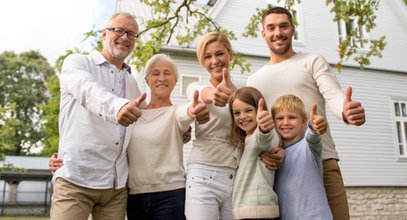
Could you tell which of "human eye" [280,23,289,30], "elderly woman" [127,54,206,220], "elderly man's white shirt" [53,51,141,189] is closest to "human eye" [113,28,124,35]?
"elderly man's white shirt" [53,51,141,189]

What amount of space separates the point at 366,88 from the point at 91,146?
43.5 ft

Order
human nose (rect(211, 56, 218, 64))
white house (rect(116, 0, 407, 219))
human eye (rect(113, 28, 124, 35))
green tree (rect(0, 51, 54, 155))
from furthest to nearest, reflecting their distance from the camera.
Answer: green tree (rect(0, 51, 54, 155)) → white house (rect(116, 0, 407, 219)) → human eye (rect(113, 28, 124, 35)) → human nose (rect(211, 56, 218, 64))

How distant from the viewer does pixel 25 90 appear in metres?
39.9

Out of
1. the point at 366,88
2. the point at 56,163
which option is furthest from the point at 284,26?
the point at 366,88

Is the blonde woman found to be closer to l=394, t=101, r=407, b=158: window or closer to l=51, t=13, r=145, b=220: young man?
l=51, t=13, r=145, b=220: young man

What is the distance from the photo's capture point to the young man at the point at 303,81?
2580mm

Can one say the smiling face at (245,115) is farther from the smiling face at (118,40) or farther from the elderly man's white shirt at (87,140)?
the smiling face at (118,40)

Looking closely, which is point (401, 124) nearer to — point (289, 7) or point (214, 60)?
point (289, 7)

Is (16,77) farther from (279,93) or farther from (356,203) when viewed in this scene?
(279,93)

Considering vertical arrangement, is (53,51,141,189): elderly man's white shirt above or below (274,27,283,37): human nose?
below

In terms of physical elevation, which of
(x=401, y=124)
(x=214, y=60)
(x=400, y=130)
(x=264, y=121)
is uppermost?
(x=401, y=124)

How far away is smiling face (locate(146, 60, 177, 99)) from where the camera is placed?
289cm

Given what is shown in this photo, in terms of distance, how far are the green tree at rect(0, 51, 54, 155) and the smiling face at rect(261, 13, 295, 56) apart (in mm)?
39268

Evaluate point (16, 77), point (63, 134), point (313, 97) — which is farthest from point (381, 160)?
point (16, 77)
